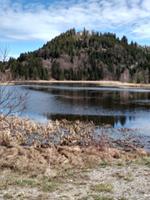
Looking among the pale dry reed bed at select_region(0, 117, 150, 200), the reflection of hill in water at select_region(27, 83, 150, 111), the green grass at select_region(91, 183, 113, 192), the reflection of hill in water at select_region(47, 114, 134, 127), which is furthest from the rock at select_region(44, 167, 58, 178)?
the reflection of hill in water at select_region(27, 83, 150, 111)

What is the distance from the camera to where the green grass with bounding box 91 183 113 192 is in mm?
10289

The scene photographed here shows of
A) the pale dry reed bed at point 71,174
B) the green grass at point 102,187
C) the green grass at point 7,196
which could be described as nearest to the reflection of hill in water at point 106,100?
the pale dry reed bed at point 71,174

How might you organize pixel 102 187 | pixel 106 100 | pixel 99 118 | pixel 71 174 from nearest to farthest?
pixel 102 187 < pixel 71 174 < pixel 99 118 < pixel 106 100

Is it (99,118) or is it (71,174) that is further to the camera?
(99,118)

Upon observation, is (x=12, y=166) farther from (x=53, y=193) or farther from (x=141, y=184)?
(x=141, y=184)

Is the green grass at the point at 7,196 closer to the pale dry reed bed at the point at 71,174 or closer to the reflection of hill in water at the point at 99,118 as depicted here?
the pale dry reed bed at the point at 71,174

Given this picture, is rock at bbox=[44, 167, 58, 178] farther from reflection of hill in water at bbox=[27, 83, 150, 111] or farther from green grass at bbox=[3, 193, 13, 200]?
reflection of hill in water at bbox=[27, 83, 150, 111]

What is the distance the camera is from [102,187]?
10.6 meters

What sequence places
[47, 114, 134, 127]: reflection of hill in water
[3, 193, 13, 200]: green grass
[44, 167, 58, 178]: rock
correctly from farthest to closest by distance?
[47, 114, 134, 127]: reflection of hill in water < [44, 167, 58, 178]: rock < [3, 193, 13, 200]: green grass

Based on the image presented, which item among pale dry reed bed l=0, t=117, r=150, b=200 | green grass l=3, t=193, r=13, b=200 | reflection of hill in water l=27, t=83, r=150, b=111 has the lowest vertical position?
pale dry reed bed l=0, t=117, r=150, b=200

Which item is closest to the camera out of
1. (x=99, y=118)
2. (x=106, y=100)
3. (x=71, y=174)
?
(x=71, y=174)

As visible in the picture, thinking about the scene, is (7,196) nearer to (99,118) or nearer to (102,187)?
(102,187)

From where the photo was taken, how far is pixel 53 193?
9961 mm

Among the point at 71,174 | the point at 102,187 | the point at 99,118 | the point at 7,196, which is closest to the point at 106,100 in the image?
the point at 99,118
